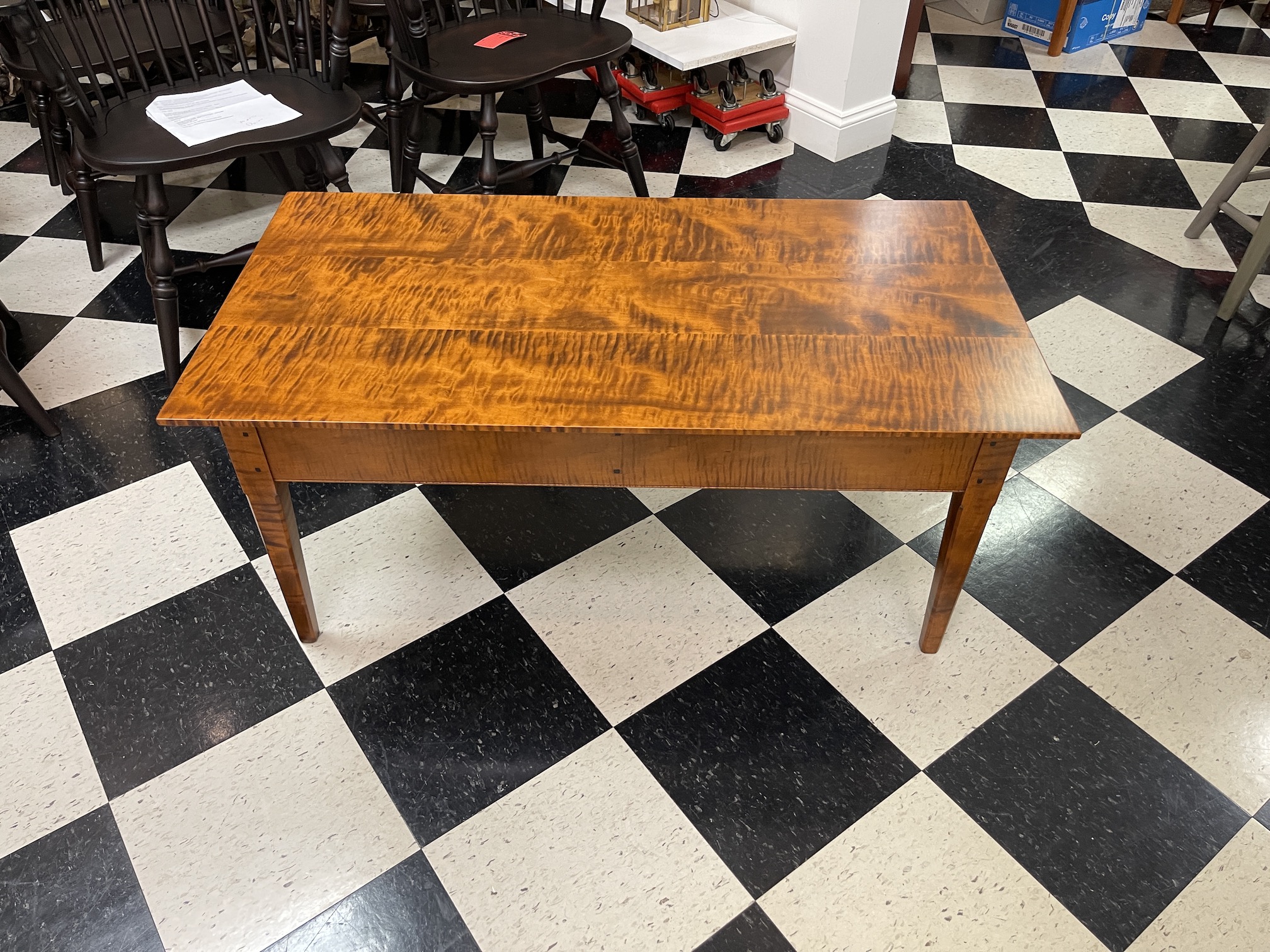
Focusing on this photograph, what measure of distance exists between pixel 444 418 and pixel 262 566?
0.72 metres

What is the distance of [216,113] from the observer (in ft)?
6.37

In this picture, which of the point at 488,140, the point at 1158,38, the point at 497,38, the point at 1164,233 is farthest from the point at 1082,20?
the point at 488,140

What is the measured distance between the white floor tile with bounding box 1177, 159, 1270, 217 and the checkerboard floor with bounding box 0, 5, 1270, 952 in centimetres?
64

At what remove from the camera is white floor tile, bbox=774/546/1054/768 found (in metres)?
1.43

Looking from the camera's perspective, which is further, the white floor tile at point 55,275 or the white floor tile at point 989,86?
the white floor tile at point 989,86

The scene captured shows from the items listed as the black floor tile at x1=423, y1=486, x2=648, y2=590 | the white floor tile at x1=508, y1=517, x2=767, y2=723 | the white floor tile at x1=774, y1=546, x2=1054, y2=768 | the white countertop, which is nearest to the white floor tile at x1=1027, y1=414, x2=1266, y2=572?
the white floor tile at x1=774, y1=546, x2=1054, y2=768

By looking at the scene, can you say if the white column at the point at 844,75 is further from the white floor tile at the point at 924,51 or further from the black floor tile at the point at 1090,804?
the black floor tile at the point at 1090,804

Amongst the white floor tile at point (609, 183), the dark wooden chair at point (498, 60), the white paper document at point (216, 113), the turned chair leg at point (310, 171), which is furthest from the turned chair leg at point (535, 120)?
the white paper document at point (216, 113)

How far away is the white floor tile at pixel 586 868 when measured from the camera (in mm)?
Result: 1187

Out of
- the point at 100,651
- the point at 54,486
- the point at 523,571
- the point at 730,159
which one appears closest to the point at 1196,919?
the point at 523,571

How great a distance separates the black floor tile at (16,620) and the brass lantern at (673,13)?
2.27m

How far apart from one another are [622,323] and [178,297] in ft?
4.61

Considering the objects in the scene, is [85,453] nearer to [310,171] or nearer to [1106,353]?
[310,171]

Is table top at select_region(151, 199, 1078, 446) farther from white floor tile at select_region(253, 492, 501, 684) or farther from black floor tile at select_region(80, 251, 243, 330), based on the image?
black floor tile at select_region(80, 251, 243, 330)
